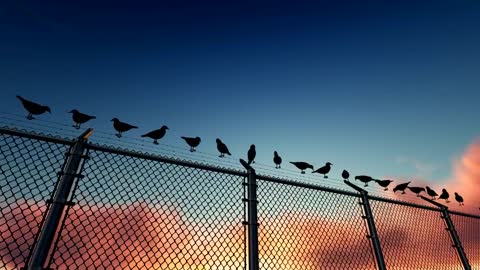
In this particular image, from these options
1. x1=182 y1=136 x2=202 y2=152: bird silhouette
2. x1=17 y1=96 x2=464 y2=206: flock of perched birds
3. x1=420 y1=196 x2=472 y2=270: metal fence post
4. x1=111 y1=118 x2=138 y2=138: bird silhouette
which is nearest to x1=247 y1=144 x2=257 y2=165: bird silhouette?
x1=17 y1=96 x2=464 y2=206: flock of perched birds

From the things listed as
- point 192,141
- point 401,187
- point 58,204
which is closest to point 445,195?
point 401,187

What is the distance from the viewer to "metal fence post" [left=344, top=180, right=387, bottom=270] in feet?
16.4

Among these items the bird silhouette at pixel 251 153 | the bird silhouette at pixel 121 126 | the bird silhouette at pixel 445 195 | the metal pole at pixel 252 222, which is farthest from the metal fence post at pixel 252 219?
the bird silhouette at pixel 445 195

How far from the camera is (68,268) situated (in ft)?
10.0

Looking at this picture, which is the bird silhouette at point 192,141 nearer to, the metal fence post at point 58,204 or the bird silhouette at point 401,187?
the metal fence post at point 58,204

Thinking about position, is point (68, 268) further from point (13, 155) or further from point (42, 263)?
point (13, 155)

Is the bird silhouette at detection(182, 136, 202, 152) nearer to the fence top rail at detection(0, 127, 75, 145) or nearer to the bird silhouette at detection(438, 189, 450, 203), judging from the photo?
the fence top rail at detection(0, 127, 75, 145)

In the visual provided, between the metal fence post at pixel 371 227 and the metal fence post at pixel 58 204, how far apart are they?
13.8 feet

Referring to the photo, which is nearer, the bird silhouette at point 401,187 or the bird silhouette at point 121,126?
the bird silhouette at point 121,126

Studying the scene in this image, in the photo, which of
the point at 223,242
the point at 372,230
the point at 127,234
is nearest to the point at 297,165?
the point at 372,230

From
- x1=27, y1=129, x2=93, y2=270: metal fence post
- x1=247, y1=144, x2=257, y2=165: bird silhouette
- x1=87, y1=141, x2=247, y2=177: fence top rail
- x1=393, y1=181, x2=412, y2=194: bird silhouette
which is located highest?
x1=247, y1=144, x2=257, y2=165: bird silhouette

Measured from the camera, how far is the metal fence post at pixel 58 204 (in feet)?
9.57

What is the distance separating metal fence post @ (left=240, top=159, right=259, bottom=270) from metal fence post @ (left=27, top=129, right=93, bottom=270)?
2.00 meters

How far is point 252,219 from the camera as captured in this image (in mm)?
4016
